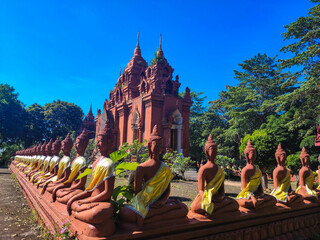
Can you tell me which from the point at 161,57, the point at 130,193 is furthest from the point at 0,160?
the point at 130,193

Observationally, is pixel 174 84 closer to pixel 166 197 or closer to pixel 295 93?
pixel 295 93

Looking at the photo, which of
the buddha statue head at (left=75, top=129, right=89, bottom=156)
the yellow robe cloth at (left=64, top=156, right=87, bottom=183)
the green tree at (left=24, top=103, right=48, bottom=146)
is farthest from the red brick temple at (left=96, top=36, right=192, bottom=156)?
the green tree at (left=24, top=103, right=48, bottom=146)

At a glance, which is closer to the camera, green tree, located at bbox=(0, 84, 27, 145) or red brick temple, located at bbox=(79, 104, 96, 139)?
green tree, located at bbox=(0, 84, 27, 145)

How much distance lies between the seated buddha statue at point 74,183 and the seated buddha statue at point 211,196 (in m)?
2.01

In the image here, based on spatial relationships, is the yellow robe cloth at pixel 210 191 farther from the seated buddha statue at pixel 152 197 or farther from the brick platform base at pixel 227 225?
the seated buddha statue at pixel 152 197

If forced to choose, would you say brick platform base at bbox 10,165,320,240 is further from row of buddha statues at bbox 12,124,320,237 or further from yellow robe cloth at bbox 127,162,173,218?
yellow robe cloth at bbox 127,162,173,218

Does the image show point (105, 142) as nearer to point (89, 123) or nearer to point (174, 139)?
point (174, 139)

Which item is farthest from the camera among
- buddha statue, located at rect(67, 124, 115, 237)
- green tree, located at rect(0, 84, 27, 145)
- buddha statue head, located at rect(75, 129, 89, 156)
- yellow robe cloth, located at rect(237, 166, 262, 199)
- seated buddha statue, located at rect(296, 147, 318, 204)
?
green tree, located at rect(0, 84, 27, 145)

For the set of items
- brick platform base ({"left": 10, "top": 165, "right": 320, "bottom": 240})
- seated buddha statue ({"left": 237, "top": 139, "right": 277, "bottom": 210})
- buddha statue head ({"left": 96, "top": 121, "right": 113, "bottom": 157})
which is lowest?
brick platform base ({"left": 10, "top": 165, "right": 320, "bottom": 240})

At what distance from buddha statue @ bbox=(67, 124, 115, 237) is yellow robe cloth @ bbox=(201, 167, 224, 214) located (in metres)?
1.46

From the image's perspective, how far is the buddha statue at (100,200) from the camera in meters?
2.71

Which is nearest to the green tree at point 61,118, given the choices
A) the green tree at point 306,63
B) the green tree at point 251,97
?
the green tree at point 251,97

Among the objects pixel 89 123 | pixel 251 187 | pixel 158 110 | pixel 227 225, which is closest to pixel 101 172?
pixel 227 225

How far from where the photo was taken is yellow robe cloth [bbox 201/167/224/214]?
3.59 m
